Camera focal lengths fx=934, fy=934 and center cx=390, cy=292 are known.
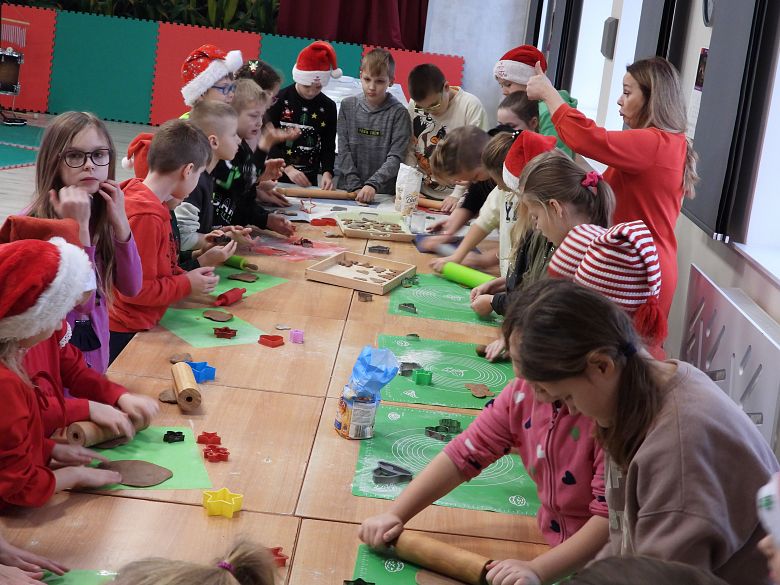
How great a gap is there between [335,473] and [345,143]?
3779 mm

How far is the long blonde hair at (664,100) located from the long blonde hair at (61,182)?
1.97 m

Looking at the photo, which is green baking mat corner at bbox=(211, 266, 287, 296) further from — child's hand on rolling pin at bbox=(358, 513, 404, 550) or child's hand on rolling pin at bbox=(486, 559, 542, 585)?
child's hand on rolling pin at bbox=(486, 559, 542, 585)

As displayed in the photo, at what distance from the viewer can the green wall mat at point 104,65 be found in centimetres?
1034

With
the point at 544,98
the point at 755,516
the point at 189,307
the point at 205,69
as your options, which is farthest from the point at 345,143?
the point at 755,516

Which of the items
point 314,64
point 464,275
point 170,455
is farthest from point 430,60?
point 170,455

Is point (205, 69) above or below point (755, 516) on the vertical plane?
above

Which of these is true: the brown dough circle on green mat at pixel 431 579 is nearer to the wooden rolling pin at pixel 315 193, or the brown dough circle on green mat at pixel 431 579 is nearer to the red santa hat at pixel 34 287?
the red santa hat at pixel 34 287

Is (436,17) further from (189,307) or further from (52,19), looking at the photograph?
(189,307)

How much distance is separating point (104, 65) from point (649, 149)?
839 cm

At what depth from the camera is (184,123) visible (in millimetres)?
3309

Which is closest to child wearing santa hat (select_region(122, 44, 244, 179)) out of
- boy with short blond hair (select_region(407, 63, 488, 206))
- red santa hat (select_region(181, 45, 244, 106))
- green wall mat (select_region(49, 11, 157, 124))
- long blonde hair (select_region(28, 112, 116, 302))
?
red santa hat (select_region(181, 45, 244, 106))

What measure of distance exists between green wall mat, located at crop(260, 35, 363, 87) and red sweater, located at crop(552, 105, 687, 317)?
23.4 feet

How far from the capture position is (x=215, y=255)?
3.62m

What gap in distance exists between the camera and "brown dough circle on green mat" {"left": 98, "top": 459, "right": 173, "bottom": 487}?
2033mm
